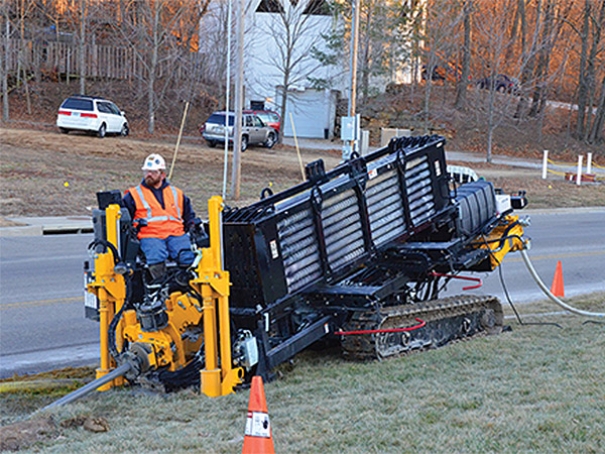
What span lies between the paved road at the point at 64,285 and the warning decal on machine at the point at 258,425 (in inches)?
187

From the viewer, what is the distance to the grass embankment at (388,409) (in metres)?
5.68

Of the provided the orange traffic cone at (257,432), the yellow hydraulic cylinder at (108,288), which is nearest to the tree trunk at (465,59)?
the yellow hydraulic cylinder at (108,288)

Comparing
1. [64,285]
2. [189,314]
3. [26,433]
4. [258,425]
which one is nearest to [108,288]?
[189,314]

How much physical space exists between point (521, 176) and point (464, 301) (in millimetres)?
28476

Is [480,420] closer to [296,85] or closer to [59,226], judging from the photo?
[59,226]

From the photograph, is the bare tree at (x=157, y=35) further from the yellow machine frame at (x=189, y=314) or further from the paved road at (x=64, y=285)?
the yellow machine frame at (x=189, y=314)

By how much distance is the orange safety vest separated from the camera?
787 centimetres

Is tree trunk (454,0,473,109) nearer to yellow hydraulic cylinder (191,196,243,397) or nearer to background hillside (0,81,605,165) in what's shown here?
background hillside (0,81,605,165)

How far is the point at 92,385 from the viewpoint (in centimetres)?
718

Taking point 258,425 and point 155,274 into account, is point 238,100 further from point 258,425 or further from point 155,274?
point 258,425

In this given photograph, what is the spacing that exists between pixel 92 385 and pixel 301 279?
2.15 m

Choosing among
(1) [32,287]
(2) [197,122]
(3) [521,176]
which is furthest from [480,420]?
(2) [197,122]

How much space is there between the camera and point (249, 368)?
7.51 metres

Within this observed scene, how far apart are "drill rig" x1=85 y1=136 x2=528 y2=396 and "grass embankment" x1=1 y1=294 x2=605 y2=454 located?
0.96 ft
